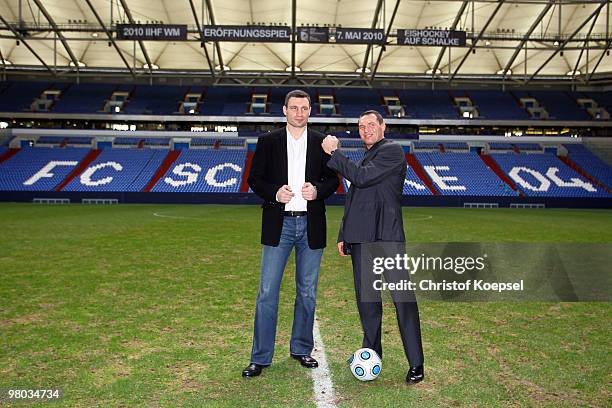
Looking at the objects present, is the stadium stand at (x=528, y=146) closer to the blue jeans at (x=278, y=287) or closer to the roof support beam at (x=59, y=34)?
the roof support beam at (x=59, y=34)

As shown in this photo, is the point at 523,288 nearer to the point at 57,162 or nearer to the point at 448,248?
the point at 448,248

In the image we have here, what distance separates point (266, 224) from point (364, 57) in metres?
43.9

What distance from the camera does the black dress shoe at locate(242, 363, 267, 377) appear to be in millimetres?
4426

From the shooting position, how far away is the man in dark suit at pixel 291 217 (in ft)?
15.1

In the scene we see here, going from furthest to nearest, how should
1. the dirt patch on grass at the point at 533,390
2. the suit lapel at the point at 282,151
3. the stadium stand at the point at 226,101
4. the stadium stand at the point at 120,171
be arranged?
the stadium stand at the point at 226,101, the stadium stand at the point at 120,171, the suit lapel at the point at 282,151, the dirt patch on grass at the point at 533,390

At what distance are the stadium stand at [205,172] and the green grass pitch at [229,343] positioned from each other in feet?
94.6

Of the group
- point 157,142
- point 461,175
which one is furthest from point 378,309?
point 157,142

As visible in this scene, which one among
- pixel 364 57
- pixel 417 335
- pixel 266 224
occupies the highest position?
pixel 364 57

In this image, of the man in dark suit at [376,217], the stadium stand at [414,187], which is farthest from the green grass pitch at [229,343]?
the stadium stand at [414,187]

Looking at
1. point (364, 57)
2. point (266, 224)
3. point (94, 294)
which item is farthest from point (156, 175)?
point (266, 224)

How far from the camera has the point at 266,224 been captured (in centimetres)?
469

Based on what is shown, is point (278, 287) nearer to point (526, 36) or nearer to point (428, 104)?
point (526, 36)

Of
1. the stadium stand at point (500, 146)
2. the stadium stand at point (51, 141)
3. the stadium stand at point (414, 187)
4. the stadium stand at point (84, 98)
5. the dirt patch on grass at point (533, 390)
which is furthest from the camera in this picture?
the stadium stand at point (84, 98)

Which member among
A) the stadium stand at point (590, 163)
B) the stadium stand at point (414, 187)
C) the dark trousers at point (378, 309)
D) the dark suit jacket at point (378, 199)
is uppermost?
the stadium stand at point (590, 163)
